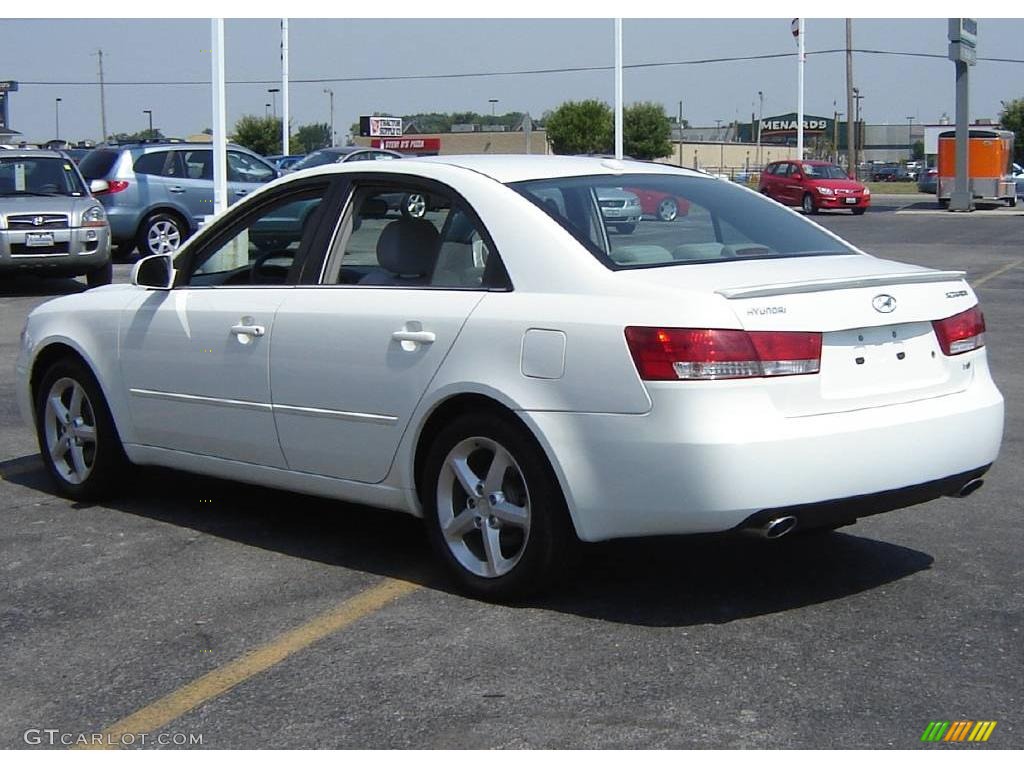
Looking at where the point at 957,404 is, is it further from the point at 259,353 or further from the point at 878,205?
the point at 878,205

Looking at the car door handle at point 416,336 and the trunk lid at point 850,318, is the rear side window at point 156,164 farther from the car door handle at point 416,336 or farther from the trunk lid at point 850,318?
the trunk lid at point 850,318

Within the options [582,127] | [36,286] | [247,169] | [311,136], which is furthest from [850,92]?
[311,136]

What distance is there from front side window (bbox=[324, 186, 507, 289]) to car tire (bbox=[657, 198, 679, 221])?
2.39 feet

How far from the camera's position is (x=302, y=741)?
12.4 ft

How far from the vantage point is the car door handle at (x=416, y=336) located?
16.6 feet

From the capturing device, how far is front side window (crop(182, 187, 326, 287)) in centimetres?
579

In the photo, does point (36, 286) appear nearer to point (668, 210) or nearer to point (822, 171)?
point (668, 210)

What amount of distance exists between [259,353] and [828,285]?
2.21 m

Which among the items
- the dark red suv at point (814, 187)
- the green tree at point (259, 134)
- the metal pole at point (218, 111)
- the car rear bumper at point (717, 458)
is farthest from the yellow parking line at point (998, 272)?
the green tree at point (259, 134)

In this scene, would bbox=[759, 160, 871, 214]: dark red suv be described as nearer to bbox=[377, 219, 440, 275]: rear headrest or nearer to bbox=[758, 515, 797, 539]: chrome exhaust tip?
bbox=[377, 219, 440, 275]: rear headrest

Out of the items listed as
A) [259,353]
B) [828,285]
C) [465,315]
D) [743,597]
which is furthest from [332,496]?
[828,285]

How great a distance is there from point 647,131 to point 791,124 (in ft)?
137

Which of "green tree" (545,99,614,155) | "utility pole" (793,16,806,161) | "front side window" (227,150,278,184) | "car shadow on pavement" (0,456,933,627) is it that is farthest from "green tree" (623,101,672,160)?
"car shadow on pavement" (0,456,933,627)

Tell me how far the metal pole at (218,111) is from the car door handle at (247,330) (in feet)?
27.5
